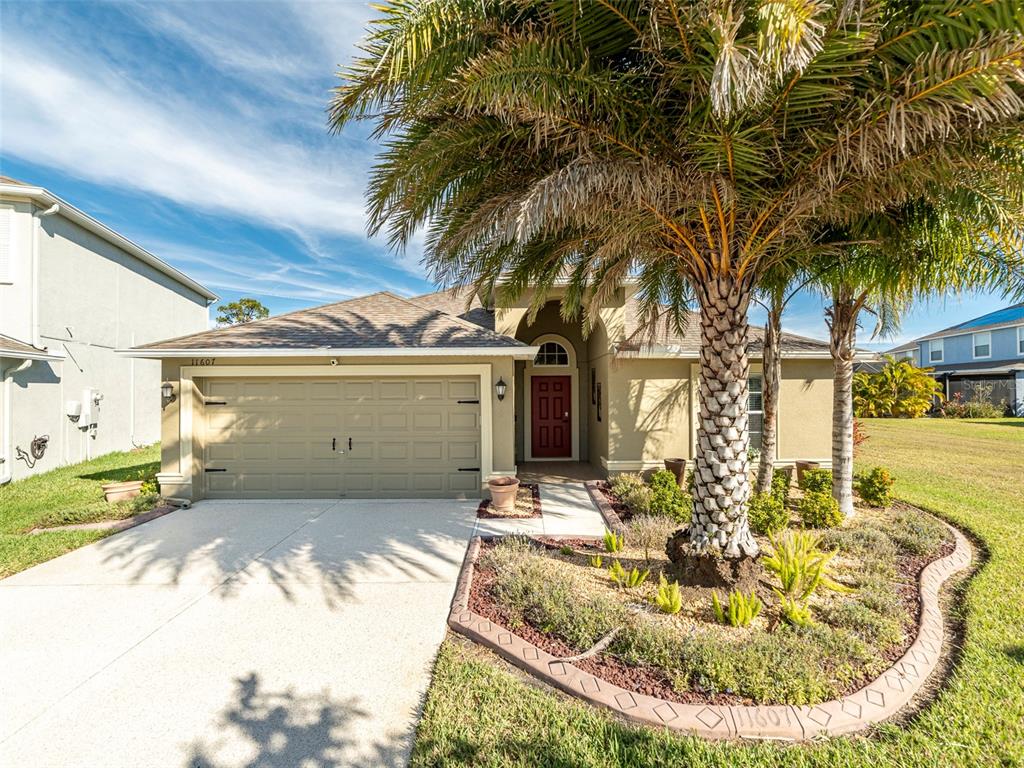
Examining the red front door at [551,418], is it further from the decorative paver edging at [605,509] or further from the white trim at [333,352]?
the white trim at [333,352]

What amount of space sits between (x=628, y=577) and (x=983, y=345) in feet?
142

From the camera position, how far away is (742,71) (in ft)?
9.59

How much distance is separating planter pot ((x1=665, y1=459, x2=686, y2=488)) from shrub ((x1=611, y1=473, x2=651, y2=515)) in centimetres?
80

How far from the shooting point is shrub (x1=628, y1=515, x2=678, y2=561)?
245 inches

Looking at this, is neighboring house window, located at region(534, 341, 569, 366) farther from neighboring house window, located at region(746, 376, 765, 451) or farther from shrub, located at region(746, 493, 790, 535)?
shrub, located at region(746, 493, 790, 535)

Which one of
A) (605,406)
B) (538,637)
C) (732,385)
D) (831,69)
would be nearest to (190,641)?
(538,637)

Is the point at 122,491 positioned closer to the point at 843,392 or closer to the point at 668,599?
the point at 668,599

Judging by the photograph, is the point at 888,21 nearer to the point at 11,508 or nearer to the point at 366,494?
the point at 366,494

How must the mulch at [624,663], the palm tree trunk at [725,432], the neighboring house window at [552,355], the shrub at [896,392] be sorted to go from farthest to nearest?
the shrub at [896,392]
the neighboring house window at [552,355]
the palm tree trunk at [725,432]
the mulch at [624,663]

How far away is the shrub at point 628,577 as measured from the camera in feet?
16.3

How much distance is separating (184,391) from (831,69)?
11.1 m

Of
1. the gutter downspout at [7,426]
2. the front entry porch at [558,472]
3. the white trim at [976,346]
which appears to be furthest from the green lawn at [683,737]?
the white trim at [976,346]

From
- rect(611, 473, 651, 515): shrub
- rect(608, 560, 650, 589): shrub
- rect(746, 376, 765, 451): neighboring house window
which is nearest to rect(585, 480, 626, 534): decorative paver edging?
rect(611, 473, 651, 515): shrub

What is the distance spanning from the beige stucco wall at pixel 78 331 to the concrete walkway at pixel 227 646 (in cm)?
643
